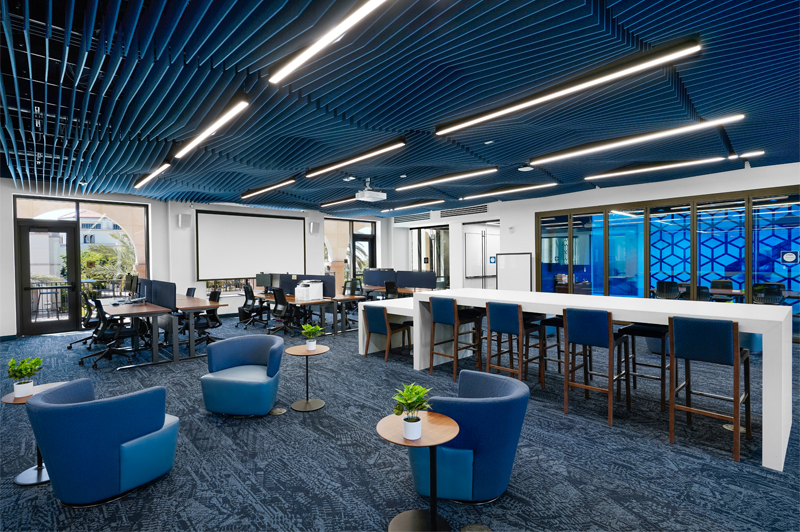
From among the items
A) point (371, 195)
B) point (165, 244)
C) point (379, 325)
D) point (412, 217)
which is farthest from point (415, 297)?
point (412, 217)

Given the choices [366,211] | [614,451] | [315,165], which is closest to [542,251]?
[366,211]

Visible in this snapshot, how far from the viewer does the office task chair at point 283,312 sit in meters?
8.62

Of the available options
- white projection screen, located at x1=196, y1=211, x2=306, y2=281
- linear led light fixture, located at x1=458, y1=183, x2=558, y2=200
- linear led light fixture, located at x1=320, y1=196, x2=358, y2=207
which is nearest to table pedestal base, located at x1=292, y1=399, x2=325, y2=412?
linear led light fixture, located at x1=320, y1=196, x2=358, y2=207

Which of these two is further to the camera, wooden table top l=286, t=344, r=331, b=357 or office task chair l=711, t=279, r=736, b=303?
office task chair l=711, t=279, r=736, b=303

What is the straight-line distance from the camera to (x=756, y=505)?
8.38 ft

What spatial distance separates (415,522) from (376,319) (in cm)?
410

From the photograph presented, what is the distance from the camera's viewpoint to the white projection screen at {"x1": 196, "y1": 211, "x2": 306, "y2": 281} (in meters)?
11.1

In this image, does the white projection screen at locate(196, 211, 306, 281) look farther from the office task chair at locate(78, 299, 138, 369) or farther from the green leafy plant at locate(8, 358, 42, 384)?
the green leafy plant at locate(8, 358, 42, 384)

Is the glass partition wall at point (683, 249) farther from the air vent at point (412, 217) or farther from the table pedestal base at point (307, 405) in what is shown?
the table pedestal base at point (307, 405)

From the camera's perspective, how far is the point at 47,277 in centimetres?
888

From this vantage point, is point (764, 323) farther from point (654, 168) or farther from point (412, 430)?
point (654, 168)

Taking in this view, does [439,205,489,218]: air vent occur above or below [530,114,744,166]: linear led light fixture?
below

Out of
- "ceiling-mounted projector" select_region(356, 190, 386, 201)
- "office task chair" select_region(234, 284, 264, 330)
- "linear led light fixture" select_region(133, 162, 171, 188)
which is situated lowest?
"office task chair" select_region(234, 284, 264, 330)

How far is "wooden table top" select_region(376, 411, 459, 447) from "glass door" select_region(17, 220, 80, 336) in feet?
32.4
